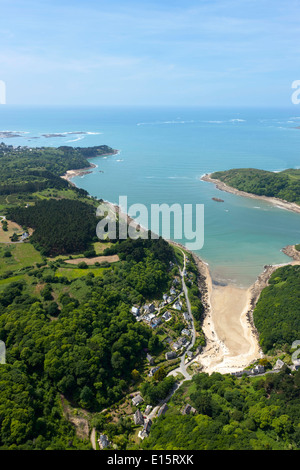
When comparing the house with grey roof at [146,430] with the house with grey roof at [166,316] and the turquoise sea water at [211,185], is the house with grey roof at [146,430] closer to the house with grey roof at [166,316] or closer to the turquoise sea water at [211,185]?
the house with grey roof at [166,316]

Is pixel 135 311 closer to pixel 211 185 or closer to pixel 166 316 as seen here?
pixel 166 316

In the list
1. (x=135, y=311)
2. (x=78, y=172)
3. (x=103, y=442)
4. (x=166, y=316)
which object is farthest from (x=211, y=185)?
(x=103, y=442)

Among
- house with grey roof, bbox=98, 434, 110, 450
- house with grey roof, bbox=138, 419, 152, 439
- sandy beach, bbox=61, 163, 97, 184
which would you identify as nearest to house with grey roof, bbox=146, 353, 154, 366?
house with grey roof, bbox=138, 419, 152, 439

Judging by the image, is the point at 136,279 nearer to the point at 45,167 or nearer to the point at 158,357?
the point at 158,357

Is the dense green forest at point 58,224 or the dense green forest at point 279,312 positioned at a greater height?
the dense green forest at point 58,224

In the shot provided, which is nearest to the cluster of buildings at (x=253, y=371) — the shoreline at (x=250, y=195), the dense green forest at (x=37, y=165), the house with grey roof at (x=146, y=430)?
the house with grey roof at (x=146, y=430)

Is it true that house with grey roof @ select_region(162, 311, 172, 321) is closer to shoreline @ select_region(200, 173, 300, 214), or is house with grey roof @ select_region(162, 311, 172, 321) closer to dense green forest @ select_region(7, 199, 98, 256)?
dense green forest @ select_region(7, 199, 98, 256)
